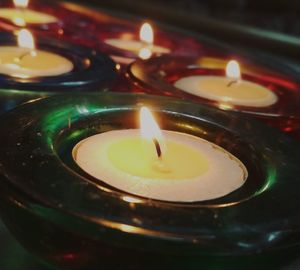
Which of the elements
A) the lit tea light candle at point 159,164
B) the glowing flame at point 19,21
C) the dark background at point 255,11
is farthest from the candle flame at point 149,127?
the dark background at point 255,11

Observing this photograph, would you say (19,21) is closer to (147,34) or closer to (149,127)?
(147,34)

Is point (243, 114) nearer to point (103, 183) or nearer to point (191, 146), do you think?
point (191, 146)

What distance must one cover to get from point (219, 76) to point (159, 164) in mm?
410

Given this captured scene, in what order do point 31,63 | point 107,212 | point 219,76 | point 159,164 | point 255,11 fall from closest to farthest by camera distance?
point 107,212
point 159,164
point 31,63
point 219,76
point 255,11

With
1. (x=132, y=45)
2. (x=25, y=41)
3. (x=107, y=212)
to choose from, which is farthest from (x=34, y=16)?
(x=107, y=212)

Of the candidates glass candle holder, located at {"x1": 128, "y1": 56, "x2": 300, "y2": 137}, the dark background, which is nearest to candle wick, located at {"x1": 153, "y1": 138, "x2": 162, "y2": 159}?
glass candle holder, located at {"x1": 128, "y1": 56, "x2": 300, "y2": 137}

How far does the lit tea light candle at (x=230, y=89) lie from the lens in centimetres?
69

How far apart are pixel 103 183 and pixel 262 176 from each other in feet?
0.45

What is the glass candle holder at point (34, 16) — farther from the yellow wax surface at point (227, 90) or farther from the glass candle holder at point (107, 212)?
the glass candle holder at point (107, 212)

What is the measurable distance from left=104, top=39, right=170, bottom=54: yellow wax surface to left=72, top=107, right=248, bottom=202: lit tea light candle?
1.41 feet

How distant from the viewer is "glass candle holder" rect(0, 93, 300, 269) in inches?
11.8

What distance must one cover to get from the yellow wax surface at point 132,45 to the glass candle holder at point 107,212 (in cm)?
50

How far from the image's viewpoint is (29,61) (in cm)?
69

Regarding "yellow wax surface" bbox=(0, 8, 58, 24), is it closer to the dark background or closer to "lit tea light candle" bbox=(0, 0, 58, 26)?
"lit tea light candle" bbox=(0, 0, 58, 26)
